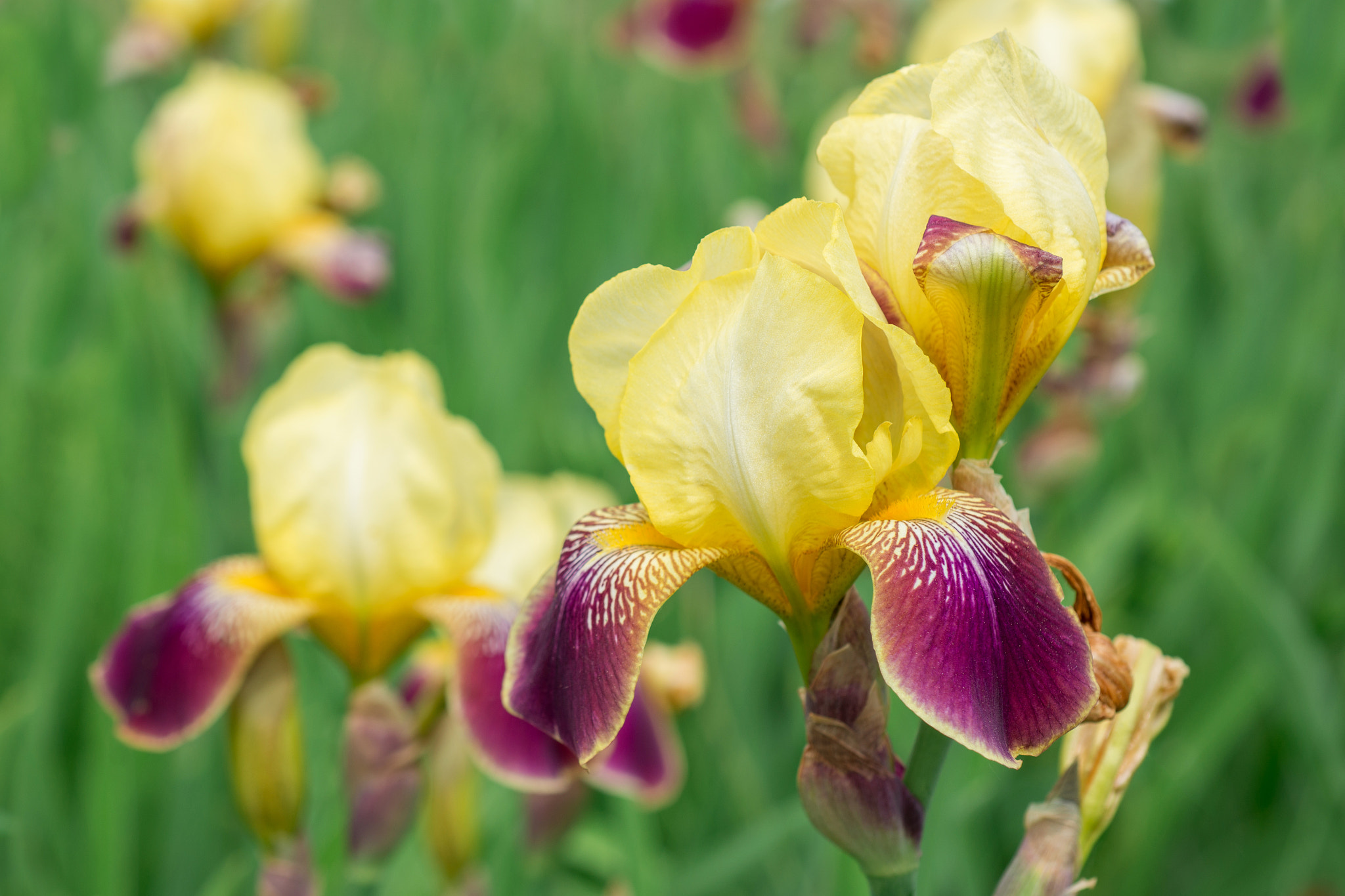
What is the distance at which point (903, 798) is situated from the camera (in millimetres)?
628

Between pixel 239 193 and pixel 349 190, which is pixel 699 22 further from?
pixel 239 193

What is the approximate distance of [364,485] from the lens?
3.85 feet

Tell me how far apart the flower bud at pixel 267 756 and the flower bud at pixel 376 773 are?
0.17 ft

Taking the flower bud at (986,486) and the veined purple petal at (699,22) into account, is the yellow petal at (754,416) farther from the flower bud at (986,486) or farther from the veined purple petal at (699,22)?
the veined purple petal at (699,22)

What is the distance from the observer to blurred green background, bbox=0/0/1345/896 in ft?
5.08

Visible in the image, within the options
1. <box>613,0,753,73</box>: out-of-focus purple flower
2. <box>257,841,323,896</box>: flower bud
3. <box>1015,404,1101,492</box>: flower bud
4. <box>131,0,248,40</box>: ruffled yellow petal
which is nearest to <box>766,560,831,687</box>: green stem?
<box>257,841,323,896</box>: flower bud

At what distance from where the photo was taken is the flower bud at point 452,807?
1.16 metres

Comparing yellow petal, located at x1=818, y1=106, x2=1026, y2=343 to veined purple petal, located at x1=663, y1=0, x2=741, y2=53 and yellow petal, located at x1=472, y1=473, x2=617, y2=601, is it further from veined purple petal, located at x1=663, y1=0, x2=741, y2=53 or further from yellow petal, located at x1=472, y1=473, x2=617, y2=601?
veined purple petal, located at x1=663, y1=0, x2=741, y2=53

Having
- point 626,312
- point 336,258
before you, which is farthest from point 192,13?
point 626,312

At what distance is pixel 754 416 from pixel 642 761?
0.63 meters

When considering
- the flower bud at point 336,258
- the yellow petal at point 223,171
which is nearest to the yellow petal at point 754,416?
the flower bud at point 336,258

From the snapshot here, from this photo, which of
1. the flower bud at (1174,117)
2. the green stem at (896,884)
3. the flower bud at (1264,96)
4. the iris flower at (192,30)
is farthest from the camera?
the iris flower at (192,30)

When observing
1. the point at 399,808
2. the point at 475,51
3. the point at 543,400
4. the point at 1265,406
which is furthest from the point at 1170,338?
the point at 475,51

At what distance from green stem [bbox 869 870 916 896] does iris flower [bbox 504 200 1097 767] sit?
127 millimetres
